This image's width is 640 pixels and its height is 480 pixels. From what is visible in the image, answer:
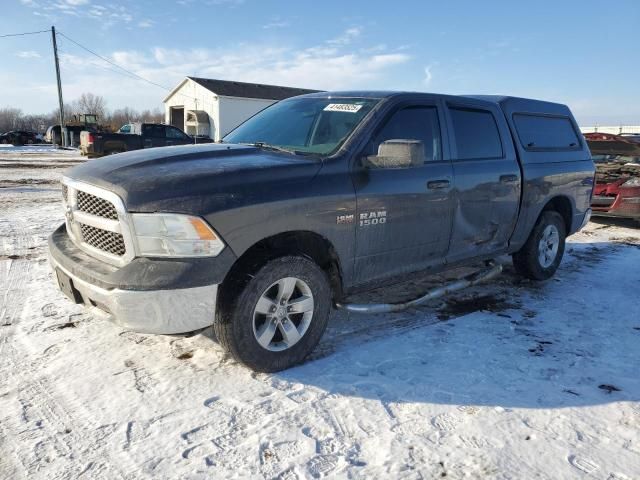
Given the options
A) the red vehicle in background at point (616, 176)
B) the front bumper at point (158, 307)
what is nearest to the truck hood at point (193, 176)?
the front bumper at point (158, 307)

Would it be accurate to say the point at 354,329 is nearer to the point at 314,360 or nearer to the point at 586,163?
the point at 314,360

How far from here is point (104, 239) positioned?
3.01 m

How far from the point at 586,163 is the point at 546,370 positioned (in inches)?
136

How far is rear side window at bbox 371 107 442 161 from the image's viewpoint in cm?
374

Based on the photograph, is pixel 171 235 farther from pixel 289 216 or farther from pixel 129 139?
pixel 129 139

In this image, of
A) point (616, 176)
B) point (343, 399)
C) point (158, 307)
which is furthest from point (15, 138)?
point (343, 399)

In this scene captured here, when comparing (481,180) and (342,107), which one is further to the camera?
(481,180)

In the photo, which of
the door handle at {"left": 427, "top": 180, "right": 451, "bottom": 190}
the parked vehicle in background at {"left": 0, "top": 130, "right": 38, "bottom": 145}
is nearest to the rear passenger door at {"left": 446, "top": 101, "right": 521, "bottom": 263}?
the door handle at {"left": 427, "top": 180, "right": 451, "bottom": 190}

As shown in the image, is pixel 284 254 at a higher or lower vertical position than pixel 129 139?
lower

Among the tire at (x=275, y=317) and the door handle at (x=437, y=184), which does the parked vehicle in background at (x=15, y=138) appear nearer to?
the door handle at (x=437, y=184)

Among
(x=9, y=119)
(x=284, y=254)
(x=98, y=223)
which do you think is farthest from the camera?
(x=9, y=119)

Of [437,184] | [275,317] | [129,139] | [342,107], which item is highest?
[342,107]

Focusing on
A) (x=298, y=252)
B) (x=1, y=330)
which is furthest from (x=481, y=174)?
(x=1, y=330)

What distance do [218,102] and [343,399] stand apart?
36.4 m
